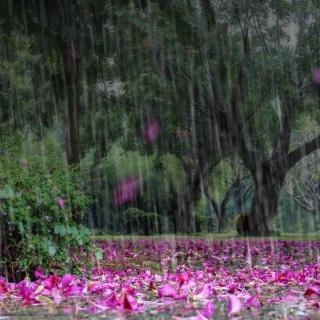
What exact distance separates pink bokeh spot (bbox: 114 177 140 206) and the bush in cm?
2791

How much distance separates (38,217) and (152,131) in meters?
19.1

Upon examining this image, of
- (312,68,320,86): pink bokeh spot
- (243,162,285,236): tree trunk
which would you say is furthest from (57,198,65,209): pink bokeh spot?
(243,162,285,236): tree trunk

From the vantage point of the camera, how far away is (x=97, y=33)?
328 inches

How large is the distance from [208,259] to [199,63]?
35.5ft

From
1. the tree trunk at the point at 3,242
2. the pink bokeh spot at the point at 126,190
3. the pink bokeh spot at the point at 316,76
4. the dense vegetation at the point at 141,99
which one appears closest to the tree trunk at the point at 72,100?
the dense vegetation at the point at 141,99

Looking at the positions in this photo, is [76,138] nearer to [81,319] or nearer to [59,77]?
[59,77]

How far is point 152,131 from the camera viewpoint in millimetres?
24469

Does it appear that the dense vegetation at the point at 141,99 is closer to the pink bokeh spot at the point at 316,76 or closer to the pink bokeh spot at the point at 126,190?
the pink bokeh spot at the point at 316,76

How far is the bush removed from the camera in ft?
16.9

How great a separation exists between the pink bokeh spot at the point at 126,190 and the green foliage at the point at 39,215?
27900 millimetres

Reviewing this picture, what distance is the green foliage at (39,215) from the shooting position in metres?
5.15

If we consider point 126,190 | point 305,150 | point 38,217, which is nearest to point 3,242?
point 38,217

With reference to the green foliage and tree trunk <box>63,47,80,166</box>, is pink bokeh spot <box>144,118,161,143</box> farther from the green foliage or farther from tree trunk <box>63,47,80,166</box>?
the green foliage

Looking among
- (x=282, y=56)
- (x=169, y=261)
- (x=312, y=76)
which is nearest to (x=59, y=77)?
(x=169, y=261)
